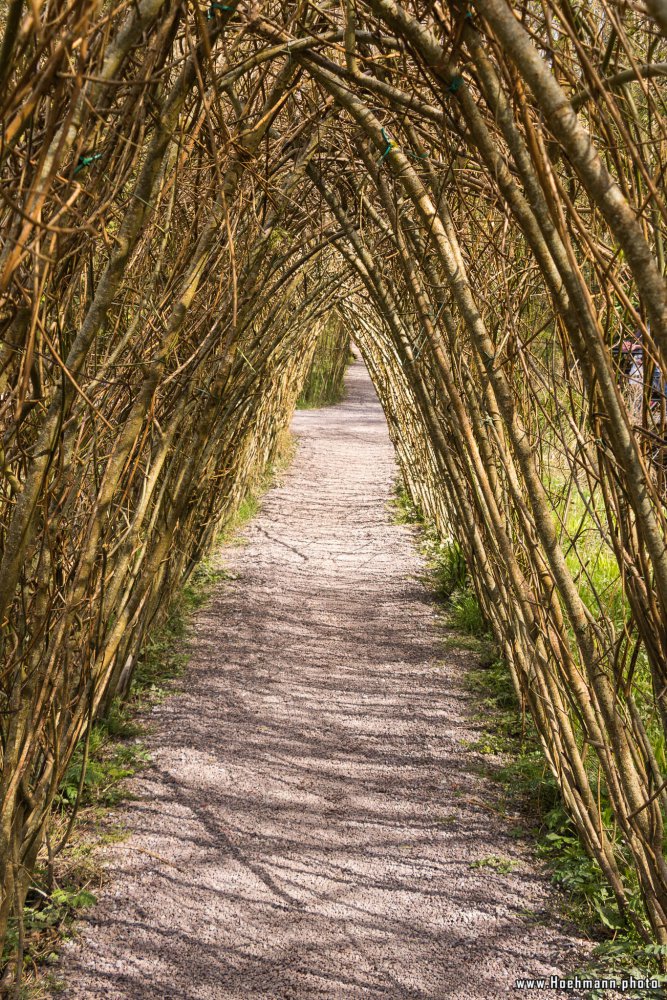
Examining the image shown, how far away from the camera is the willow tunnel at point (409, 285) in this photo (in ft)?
4.87

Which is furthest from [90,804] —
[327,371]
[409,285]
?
[327,371]

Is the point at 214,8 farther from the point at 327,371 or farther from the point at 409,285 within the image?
the point at 327,371

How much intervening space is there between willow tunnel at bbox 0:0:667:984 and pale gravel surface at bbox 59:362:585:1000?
0.34m

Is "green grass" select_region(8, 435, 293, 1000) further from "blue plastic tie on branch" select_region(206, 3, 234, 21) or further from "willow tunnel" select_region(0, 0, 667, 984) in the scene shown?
"blue plastic tie on branch" select_region(206, 3, 234, 21)

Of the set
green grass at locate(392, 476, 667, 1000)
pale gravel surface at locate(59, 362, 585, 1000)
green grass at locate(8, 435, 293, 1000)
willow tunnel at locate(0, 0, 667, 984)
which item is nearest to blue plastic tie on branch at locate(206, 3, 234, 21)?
willow tunnel at locate(0, 0, 667, 984)

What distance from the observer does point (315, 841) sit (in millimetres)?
2910

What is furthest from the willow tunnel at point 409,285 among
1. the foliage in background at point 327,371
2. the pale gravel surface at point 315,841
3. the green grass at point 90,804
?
the foliage in background at point 327,371

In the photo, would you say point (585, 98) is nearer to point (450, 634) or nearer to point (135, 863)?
point (135, 863)

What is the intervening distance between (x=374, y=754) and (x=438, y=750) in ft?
0.84

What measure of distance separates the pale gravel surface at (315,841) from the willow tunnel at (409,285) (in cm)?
34

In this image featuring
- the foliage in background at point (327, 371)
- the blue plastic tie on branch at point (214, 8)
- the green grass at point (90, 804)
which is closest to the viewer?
the blue plastic tie on branch at point (214, 8)

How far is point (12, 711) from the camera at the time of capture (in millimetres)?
1910

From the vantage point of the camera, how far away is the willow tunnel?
1485mm

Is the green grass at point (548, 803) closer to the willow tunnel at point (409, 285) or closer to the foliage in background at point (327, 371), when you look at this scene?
the willow tunnel at point (409, 285)
